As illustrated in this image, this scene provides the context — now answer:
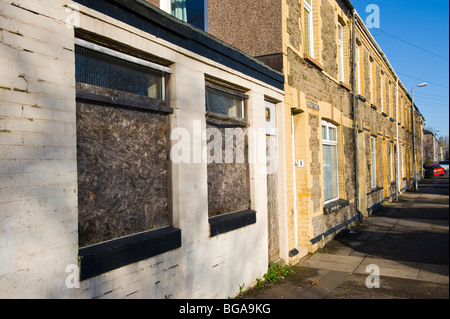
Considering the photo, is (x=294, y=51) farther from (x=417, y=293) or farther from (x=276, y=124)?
(x=417, y=293)

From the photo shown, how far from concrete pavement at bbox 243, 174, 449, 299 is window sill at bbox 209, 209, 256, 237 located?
3.73 ft

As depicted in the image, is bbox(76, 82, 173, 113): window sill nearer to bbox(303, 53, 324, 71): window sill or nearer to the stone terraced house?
the stone terraced house

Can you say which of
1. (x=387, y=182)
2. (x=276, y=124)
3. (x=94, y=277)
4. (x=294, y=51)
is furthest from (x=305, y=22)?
(x=387, y=182)

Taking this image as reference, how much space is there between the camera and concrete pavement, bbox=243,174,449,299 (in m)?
5.82

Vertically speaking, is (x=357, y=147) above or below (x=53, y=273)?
above

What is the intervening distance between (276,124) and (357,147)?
673 centimetres

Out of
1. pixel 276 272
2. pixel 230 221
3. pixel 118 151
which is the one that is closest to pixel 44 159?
pixel 118 151

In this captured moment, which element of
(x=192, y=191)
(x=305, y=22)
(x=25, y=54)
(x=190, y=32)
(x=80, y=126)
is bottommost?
(x=192, y=191)

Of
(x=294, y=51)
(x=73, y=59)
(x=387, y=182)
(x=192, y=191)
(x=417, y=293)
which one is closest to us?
(x=73, y=59)

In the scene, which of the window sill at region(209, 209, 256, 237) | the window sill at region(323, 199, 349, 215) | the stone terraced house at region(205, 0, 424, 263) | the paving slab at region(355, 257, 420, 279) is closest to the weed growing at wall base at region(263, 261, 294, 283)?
the stone terraced house at region(205, 0, 424, 263)

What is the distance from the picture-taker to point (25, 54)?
2.90 metres

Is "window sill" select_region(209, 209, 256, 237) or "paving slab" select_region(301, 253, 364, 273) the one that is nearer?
"window sill" select_region(209, 209, 256, 237)

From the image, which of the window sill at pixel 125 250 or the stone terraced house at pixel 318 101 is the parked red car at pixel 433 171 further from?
the window sill at pixel 125 250

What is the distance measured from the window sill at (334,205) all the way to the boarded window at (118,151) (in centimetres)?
585
